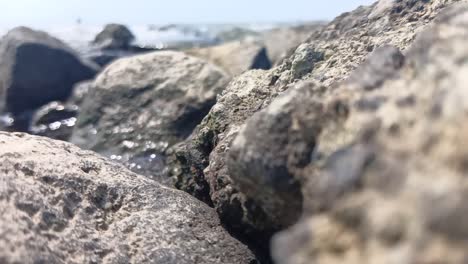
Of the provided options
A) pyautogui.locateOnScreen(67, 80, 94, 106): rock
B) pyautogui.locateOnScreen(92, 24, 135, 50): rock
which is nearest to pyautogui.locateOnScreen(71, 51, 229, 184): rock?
pyautogui.locateOnScreen(67, 80, 94, 106): rock

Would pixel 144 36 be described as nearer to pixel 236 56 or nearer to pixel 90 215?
pixel 236 56

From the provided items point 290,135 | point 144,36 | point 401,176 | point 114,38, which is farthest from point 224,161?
point 144,36

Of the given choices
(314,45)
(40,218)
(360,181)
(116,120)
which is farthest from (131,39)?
(360,181)

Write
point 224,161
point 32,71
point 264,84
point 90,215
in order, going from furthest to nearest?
1. point 32,71
2. point 264,84
3. point 224,161
4. point 90,215

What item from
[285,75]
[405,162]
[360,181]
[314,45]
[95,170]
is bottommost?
[95,170]

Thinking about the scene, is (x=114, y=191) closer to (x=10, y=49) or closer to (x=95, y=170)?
(x=95, y=170)
